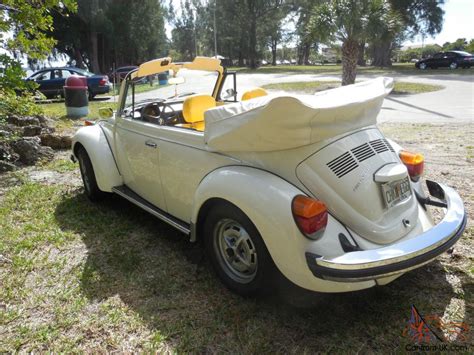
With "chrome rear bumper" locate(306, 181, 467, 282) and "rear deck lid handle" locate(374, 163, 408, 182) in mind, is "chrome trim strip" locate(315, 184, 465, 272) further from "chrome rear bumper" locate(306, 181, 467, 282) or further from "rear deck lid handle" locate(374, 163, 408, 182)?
"rear deck lid handle" locate(374, 163, 408, 182)

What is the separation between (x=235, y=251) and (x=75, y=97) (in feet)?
33.9

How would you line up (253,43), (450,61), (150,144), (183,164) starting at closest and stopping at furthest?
1. (183,164)
2. (150,144)
3. (450,61)
4. (253,43)

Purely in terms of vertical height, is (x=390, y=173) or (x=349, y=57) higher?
(x=349, y=57)

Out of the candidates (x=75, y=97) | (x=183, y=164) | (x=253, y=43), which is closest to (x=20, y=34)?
(x=183, y=164)

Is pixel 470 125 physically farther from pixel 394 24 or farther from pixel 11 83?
pixel 11 83

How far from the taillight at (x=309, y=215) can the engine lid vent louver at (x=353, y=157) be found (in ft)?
1.08

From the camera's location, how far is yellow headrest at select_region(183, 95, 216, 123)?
3457 mm

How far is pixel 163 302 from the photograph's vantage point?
2715mm

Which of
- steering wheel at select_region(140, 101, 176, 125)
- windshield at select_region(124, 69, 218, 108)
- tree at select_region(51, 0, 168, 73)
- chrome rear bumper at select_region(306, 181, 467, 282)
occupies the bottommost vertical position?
chrome rear bumper at select_region(306, 181, 467, 282)

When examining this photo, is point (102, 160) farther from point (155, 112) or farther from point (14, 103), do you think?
point (14, 103)

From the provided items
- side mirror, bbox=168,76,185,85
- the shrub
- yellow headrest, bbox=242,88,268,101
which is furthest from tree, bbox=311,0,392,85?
yellow headrest, bbox=242,88,268,101

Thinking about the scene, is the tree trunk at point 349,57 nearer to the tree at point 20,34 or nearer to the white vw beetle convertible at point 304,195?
the tree at point 20,34

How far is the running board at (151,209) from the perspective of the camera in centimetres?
309

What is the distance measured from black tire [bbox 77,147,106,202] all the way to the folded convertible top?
2174mm
